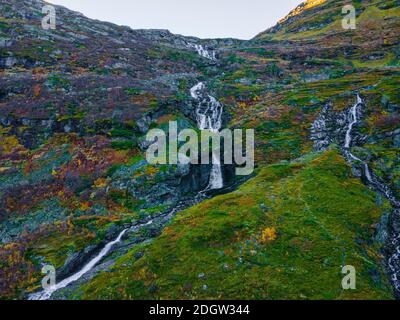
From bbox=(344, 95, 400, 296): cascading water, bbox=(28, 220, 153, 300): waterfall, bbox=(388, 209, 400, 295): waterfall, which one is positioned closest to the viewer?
bbox=(388, 209, 400, 295): waterfall

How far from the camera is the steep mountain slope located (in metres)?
24.0

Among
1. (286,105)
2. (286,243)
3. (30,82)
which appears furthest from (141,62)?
(286,243)

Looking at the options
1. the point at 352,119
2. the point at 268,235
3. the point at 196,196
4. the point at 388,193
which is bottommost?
the point at 268,235

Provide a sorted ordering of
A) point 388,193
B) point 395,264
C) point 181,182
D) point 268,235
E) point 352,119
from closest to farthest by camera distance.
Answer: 1. point 395,264
2. point 268,235
3. point 388,193
4. point 181,182
5. point 352,119

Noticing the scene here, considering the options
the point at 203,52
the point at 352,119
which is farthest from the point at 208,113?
the point at 203,52

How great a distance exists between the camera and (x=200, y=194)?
4166 centimetres

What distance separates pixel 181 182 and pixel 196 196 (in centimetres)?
317

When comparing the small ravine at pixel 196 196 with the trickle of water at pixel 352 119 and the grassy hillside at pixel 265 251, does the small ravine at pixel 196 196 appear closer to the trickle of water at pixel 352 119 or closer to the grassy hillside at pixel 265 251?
the grassy hillside at pixel 265 251

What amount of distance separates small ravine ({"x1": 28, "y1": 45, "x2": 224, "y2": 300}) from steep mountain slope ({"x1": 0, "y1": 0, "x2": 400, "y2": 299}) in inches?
25.2

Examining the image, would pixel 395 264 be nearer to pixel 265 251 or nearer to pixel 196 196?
pixel 265 251

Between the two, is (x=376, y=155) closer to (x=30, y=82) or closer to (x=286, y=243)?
(x=286, y=243)

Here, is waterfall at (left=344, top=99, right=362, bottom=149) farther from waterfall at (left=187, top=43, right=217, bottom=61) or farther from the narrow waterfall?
waterfall at (left=187, top=43, right=217, bottom=61)

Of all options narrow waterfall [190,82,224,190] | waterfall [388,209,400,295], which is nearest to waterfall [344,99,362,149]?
narrow waterfall [190,82,224,190]

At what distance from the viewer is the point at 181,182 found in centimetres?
4316
